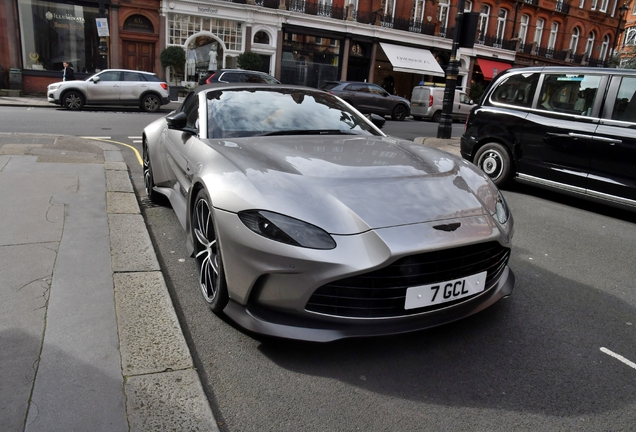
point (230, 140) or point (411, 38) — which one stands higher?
point (411, 38)

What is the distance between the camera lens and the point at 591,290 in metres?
3.88

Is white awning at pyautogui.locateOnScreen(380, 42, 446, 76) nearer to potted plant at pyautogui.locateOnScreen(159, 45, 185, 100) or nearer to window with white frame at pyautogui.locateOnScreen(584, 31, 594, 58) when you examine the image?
potted plant at pyautogui.locateOnScreen(159, 45, 185, 100)

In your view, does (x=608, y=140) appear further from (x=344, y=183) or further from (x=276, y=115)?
(x=344, y=183)

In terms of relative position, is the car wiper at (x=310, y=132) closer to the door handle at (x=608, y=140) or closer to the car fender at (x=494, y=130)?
the door handle at (x=608, y=140)

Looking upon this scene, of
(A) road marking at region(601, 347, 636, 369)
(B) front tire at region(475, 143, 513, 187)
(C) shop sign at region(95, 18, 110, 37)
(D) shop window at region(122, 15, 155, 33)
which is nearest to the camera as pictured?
(A) road marking at region(601, 347, 636, 369)

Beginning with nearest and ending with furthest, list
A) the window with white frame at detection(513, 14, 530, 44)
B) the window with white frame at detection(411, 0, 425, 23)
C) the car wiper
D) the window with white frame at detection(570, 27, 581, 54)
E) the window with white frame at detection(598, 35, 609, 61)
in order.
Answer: the car wiper, the window with white frame at detection(411, 0, 425, 23), the window with white frame at detection(513, 14, 530, 44), the window with white frame at detection(570, 27, 581, 54), the window with white frame at detection(598, 35, 609, 61)

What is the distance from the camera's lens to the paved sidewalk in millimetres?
2164

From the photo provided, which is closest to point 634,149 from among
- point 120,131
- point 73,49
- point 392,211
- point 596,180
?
point 596,180

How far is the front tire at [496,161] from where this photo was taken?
23.7 ft

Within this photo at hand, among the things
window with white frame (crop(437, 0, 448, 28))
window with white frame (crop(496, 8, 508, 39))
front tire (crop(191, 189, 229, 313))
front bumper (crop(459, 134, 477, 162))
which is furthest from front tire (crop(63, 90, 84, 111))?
window with white frame (crop(496, 8, 508, 39))

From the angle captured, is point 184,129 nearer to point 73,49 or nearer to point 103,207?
point 103,207

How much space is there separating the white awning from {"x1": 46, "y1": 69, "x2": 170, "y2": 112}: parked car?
18098 millimetres

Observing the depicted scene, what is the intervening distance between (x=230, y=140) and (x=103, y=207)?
6.58ft

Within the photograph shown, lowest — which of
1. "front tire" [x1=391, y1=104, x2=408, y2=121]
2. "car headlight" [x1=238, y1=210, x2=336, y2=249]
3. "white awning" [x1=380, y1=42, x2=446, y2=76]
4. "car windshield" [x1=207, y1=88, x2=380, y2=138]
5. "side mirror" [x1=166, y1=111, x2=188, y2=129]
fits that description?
"front tire" [x1=391, y1=104, x2=408, y2=121]
